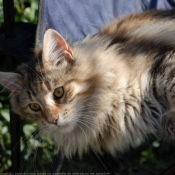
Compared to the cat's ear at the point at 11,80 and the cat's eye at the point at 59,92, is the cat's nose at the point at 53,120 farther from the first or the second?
the cat's ear at the point at 11,80

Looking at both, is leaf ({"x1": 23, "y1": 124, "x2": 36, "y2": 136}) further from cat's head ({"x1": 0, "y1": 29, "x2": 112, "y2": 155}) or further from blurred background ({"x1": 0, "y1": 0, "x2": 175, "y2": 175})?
cat's head ({"x1": 0, "y1": 29, "x2": 112, "y2": 155})

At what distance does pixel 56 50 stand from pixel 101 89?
226mm

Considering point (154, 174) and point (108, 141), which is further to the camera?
point (154, 174)

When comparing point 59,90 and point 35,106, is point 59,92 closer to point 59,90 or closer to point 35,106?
point 59,90

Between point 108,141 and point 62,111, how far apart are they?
25 cm

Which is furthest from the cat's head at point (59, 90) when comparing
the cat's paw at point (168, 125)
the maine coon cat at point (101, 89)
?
the cat's paw at point (168, 125)

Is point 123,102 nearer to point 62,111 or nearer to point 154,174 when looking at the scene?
point 62,111

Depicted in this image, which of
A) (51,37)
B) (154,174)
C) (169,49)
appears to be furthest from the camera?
(154,174)

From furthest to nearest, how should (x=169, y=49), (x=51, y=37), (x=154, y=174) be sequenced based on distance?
1. (x=154, y=174)
2. (x=169, y=49)
3. (x=51, y=37)

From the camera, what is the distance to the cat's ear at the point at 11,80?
1477mm

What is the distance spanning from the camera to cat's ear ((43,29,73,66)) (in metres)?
1.34

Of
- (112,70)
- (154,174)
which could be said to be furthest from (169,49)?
(154,174)

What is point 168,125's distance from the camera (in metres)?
1.35

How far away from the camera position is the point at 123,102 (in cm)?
146
